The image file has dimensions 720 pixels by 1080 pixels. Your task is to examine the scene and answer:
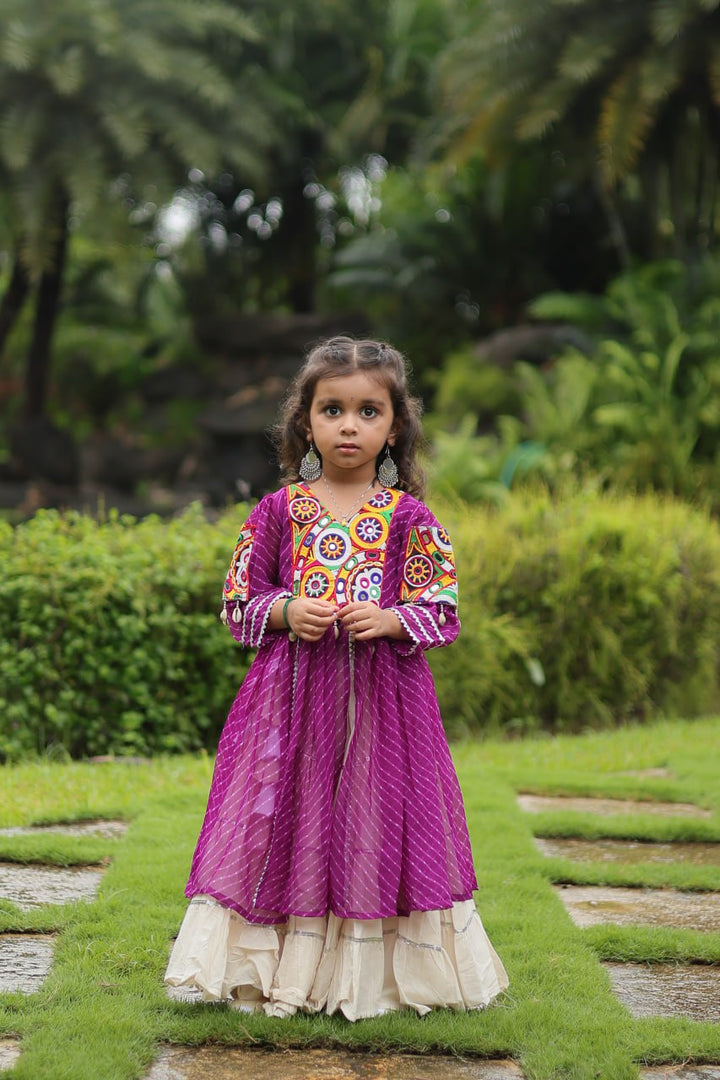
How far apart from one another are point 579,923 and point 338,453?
149 centimetres

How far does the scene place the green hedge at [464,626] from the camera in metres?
5.15

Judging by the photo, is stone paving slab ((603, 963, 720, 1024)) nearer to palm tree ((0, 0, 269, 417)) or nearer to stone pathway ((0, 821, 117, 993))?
stone pathway ((0, 821, 117, 993))

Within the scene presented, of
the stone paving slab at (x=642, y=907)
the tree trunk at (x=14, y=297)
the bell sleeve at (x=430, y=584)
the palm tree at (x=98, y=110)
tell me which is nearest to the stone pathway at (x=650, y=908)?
the stone paving slab at (x=642, y=907)

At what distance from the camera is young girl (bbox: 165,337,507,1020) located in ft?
8.06

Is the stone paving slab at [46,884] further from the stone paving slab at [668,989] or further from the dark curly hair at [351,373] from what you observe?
the stone paving slab at [668,989]

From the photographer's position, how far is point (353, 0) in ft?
49.8

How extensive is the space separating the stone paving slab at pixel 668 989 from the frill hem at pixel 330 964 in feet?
1.11

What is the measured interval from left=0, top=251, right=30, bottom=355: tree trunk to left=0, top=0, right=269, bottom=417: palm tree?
0.23 metres

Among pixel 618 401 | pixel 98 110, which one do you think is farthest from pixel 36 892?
pixel 98 110

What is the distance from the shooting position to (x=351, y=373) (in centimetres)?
267

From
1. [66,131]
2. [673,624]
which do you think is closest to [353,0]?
[66,131]

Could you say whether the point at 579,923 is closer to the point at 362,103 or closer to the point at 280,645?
the point at 280,645

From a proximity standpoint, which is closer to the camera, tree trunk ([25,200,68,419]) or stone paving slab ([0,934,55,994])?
stone paving slab ([0,934,55,994])

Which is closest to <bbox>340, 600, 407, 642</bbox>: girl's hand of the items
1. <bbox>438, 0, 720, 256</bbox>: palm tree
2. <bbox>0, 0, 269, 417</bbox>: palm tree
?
<bbox>438, 0, 720, 256</bbox>: palm tree
